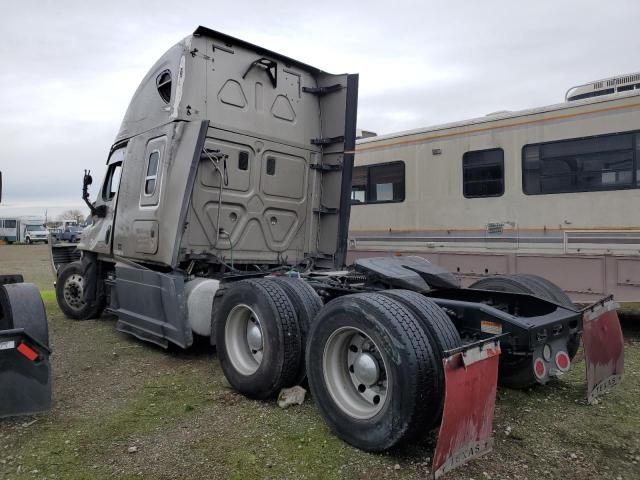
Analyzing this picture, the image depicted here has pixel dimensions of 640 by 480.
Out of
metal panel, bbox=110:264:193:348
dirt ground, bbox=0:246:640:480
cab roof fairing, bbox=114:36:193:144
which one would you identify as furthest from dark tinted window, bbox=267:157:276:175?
dirt ground, bbox=0:246:640:480

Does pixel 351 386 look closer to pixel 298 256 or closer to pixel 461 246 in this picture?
pixel 298 256

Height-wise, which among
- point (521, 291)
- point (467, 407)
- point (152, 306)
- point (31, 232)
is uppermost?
point (31, 232)

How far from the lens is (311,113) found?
6.57 meters

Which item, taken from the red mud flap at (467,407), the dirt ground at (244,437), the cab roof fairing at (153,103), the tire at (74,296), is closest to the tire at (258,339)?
the dirt ground at (244,437)

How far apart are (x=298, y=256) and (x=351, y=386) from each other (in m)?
3.33

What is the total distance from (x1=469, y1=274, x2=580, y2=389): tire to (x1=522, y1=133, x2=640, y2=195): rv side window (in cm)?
308

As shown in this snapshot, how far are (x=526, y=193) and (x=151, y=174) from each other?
17.0 feet

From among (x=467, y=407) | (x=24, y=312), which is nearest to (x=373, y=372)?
(x=467, y=407)

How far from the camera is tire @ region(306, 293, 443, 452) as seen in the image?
9.61 ft

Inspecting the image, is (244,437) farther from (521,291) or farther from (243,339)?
(521,291)

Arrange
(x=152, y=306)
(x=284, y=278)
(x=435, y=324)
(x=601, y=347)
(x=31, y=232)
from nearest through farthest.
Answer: (x=435, y=324) → (x=601, y=347) → (x=284, y=278) → (x=152, y=306) → (x=31, y=232)

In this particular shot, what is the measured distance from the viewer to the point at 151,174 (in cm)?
598

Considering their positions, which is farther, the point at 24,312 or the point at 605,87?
the point at 605,87

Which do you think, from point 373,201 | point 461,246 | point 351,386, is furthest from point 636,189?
point 351,386
